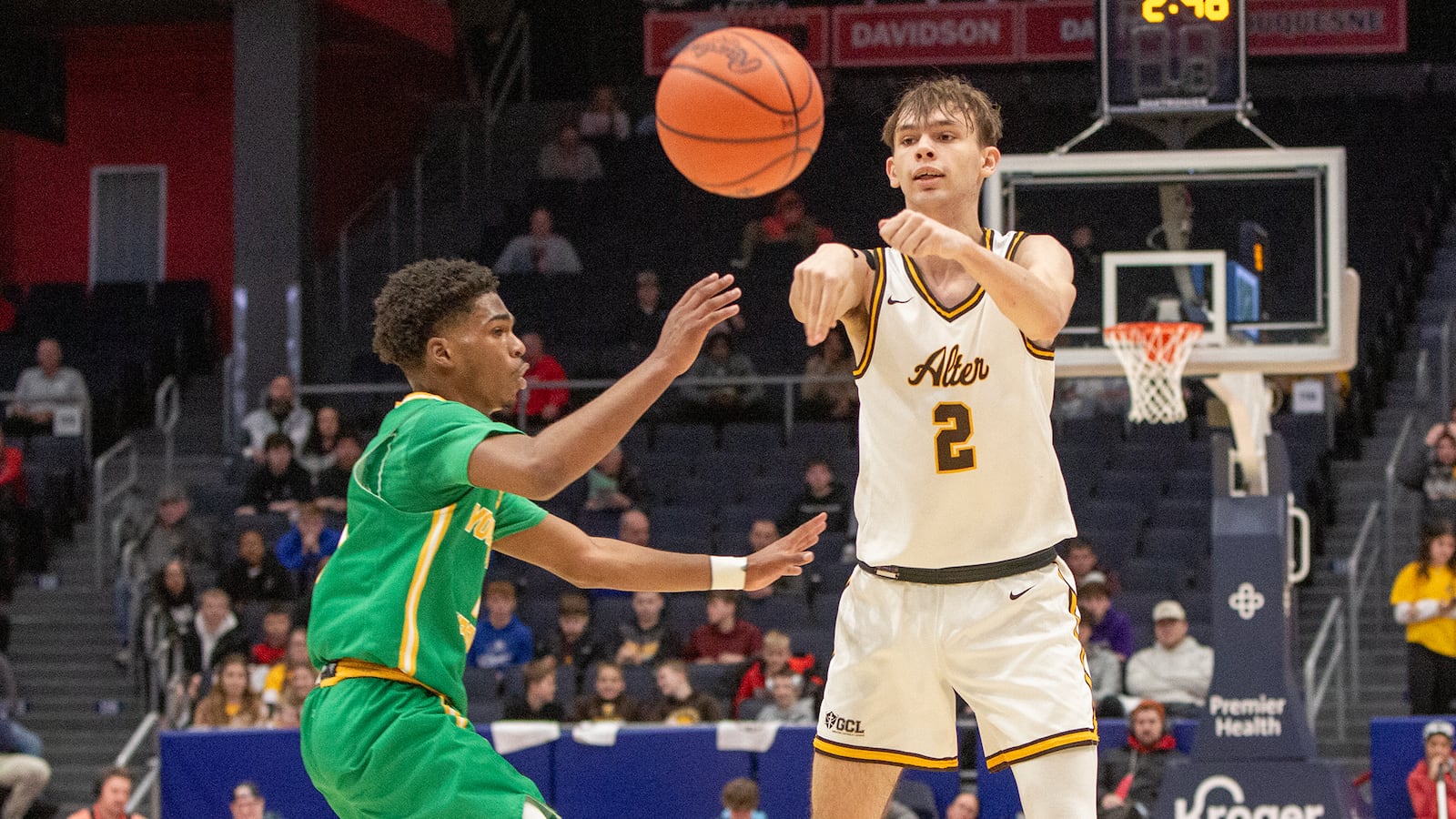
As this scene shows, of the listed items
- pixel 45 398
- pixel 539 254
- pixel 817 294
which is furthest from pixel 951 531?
pixel 45 398

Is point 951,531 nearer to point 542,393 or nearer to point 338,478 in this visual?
point 338,478

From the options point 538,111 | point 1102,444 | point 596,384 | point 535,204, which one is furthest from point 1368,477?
point 538,111

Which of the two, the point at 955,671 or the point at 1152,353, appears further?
the point at 1152,353

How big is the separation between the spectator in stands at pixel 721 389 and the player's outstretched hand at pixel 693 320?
33.5 feet

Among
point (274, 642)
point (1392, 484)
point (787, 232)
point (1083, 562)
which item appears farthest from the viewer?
point (787, 232)

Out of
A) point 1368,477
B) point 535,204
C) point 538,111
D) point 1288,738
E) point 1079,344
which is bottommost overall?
point 1288,738

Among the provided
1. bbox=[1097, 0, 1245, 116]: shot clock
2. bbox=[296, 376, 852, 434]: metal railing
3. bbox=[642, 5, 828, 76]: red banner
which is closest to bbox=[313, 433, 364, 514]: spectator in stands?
bbox=[296, 376, 852, 434]: metal railing

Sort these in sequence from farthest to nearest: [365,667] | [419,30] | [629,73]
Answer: [629,73], [419,30], [365,667]

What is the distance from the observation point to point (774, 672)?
35.7 ft

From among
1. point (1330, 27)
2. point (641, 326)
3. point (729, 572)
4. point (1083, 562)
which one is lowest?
point (1083, 562)

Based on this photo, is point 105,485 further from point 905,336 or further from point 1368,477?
point 905,336

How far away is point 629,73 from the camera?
21.3 m

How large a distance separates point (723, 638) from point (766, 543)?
28.7 inches

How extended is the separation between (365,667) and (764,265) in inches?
471
